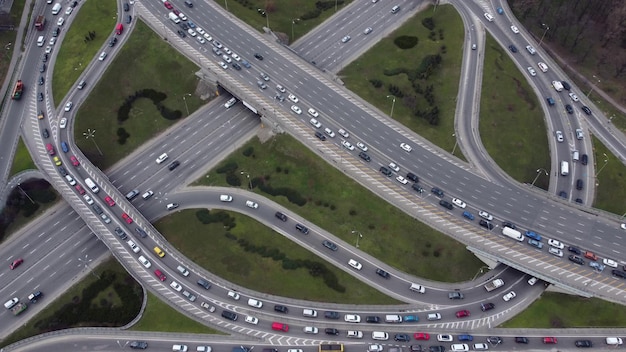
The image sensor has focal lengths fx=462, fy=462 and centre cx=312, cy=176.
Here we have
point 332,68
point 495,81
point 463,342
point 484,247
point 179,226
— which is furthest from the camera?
point 332,68

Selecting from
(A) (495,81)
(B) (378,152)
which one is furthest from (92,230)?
(A) (495,81)

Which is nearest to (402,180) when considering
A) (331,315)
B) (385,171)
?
(385,171)

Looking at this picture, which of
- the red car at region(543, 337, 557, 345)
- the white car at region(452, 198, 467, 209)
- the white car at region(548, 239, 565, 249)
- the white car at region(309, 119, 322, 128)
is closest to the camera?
the red car at region(543, 337, 557, 345)

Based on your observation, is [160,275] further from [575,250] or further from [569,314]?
[575,250]

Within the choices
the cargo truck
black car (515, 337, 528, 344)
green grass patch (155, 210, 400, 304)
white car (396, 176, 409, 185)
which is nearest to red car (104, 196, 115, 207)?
green grass patch (155, 210, 400, 304)

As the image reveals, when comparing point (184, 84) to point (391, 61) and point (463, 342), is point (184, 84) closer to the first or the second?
point (391, 61)

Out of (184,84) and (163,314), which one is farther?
(184,84)

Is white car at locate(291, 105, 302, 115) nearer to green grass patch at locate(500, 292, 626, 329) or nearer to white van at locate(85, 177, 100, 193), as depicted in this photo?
white van at locate(85, 177, 100, 193)
